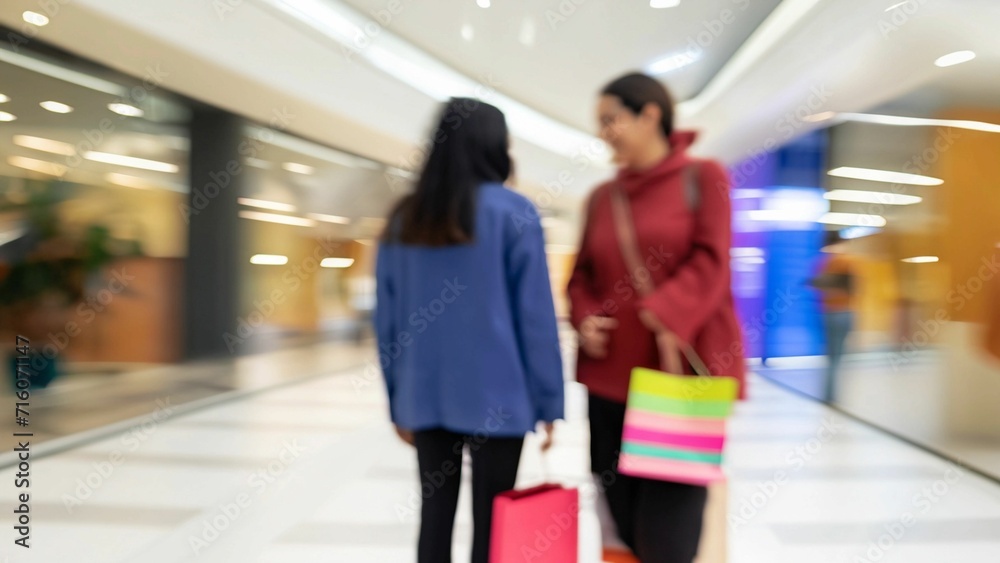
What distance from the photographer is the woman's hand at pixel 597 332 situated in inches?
64.5

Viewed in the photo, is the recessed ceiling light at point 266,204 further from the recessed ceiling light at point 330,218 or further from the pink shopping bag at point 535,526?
the pink shopping bag at point 535,526

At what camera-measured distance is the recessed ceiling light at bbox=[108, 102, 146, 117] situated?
5250mm

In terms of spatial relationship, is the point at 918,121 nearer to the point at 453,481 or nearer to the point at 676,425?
the point at 676,425

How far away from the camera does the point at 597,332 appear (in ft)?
5.38

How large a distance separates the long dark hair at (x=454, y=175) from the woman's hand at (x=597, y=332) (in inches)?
13.7

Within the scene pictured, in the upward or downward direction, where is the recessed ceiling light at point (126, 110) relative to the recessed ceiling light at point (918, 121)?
upward

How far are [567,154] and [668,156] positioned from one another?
12291 mm

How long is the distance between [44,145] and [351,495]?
10.4 ft

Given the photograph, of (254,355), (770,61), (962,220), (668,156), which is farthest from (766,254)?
(668,156)

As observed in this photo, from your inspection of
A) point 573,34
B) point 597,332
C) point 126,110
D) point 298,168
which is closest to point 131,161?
point 126,110

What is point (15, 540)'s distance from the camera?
2.85 meters

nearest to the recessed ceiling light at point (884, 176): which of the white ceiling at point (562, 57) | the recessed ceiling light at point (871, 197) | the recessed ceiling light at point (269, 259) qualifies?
the recessed ceiling light at point (871, 197)

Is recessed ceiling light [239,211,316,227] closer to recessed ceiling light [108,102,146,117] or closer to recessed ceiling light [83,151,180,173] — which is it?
recessed ceiling light [83,151,180,173]

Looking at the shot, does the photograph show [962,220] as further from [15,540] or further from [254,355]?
[254,355]
